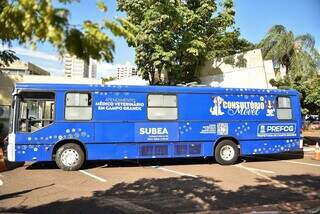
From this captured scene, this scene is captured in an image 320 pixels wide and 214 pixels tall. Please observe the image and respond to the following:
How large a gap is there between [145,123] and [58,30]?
11.4 meters

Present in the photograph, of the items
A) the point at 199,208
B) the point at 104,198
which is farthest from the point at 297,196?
the point at 104,198

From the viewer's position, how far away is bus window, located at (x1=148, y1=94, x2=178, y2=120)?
15719 mm

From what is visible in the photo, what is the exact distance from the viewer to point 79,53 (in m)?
4.54

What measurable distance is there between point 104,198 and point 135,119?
5516mm

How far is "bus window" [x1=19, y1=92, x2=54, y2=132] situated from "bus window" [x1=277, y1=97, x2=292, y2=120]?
8064 millimetres

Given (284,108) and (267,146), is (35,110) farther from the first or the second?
(284,108)

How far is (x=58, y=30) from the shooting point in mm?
4203

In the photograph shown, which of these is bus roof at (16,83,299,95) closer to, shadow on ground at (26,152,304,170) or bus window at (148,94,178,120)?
bus window at (148,94,178,120)

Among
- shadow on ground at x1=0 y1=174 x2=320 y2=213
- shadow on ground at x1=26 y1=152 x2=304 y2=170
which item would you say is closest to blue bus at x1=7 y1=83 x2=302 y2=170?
shadow on ground at x1=26 y1=152 x2=304 y2=170

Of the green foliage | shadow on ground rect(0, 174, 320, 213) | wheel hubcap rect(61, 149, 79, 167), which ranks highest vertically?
the green foliage

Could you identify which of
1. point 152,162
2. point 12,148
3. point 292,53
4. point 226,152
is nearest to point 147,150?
point 152,162

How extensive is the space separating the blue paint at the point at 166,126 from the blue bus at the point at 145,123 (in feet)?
0.10

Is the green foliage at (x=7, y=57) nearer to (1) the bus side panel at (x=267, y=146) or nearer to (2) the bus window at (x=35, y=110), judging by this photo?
(2) the bus window at (x=35, y=110)

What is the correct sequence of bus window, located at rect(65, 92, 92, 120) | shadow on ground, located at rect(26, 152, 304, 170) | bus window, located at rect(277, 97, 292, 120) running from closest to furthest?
bus window, located at rect(65, 92, 92, 120)
shadow on ground, located at rect(26, 152, 304, 170)
bus window, located at rect(277, 97, 292, 120)
